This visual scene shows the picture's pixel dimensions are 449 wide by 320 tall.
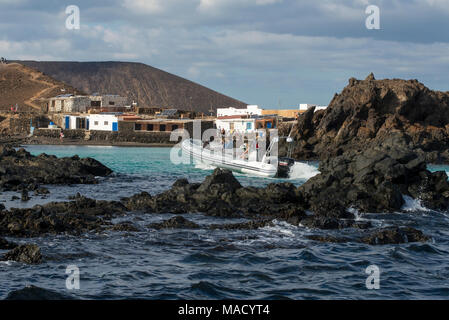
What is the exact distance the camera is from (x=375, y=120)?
198 feet

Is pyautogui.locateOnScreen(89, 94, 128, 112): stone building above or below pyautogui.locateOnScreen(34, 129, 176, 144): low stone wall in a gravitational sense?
above

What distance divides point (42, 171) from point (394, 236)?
23.8 m

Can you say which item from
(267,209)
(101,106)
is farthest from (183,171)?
(101,106)

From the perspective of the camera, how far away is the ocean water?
41.8ft

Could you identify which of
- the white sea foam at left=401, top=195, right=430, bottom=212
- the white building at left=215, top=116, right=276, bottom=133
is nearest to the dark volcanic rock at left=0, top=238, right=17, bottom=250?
the white sea foam at left=401, top=195, right=430, bottom=212

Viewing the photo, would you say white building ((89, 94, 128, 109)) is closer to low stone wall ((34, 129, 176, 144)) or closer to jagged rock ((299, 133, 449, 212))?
low stone wall ((34, 129, 176, 144))

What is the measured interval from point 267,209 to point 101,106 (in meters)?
81.6

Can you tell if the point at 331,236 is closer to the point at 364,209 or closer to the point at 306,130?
the point at 364,209

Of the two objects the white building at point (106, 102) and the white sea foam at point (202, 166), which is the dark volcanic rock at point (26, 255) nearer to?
the white sea foam at point (202, 166)

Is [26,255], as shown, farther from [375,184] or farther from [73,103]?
[73,103]

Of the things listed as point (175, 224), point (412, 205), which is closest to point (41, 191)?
point (175, 224)

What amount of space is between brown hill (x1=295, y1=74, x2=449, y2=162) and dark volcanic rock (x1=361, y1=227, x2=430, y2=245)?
36.7 meters
